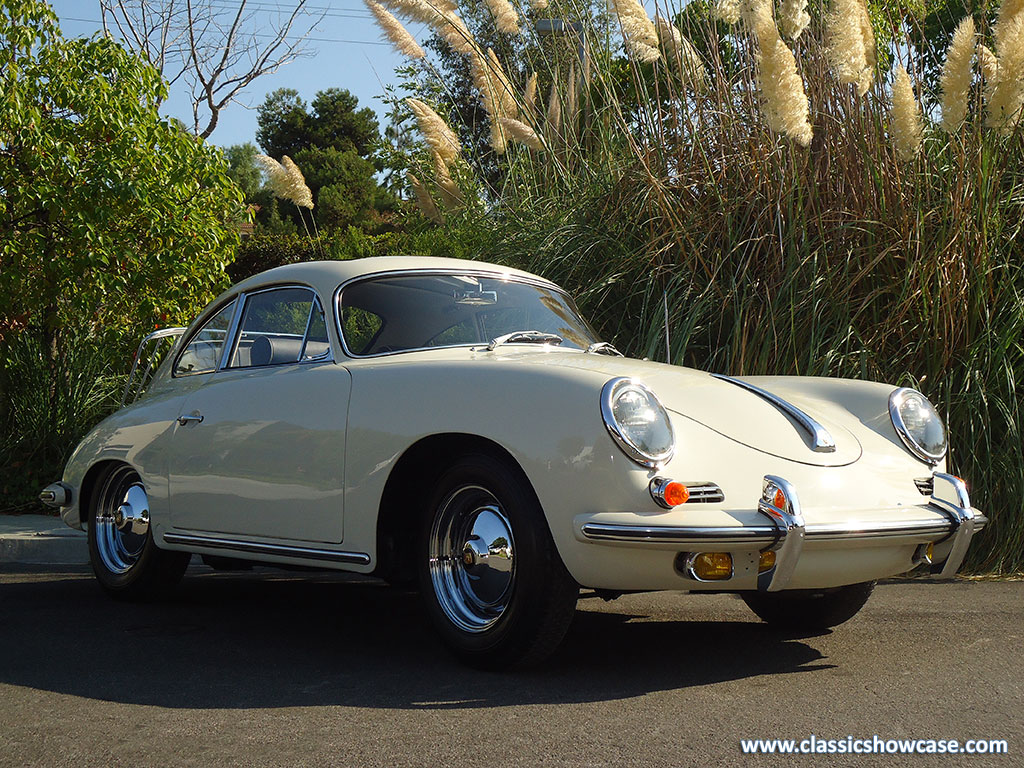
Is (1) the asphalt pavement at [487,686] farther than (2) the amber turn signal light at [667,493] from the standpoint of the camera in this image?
No

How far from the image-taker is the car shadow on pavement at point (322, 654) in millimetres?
3826

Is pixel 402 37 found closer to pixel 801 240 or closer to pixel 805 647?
pixel 801 240

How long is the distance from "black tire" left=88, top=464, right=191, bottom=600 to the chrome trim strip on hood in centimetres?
290

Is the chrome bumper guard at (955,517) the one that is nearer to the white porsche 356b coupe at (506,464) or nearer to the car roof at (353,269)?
the white porsche 356b coupe at (506,464)

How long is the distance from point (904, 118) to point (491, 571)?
13.2 ft

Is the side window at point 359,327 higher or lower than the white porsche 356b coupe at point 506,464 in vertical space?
higher

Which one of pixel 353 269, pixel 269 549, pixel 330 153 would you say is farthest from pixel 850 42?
pixel 330 153

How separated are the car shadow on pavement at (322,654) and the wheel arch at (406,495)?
1.15ft

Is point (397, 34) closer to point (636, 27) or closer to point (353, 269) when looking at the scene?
point (636, 27)

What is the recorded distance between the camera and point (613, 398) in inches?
150

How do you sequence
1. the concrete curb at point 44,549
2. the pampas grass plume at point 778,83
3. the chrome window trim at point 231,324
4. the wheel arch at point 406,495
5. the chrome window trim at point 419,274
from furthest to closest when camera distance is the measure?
the concrete curb at point 44,549
the pampas grass plume at point 778,83
the chrome window trim at point 231,324
the chrome window trim at point 419,274
the wheel arch at point 406,495

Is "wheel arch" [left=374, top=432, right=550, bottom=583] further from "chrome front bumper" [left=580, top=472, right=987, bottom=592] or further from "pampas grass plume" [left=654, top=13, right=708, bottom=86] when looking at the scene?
"pampas grass plume" [left=654, top=13, right=708, bottom=86]

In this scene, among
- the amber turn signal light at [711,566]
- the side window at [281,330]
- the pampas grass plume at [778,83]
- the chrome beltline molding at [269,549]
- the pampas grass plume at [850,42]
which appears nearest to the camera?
the amber turn signal light at [711,566]

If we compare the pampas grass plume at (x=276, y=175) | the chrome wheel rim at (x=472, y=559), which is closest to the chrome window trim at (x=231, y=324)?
the chrome wheel rim at (x=472, y=559)
